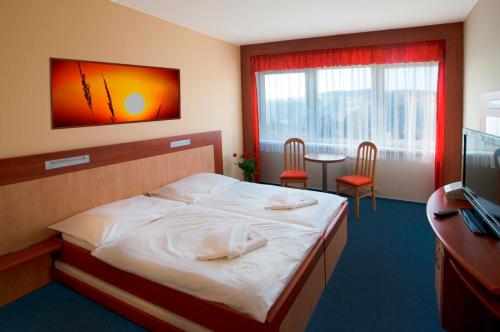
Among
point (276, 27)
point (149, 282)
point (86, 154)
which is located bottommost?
point (149, 282)

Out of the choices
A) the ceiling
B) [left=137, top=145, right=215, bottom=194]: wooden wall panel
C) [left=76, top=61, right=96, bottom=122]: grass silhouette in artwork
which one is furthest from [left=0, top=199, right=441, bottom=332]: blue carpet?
the ceiling

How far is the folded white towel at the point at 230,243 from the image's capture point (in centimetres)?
205

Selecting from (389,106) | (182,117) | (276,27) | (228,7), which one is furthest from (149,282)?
(389,106)

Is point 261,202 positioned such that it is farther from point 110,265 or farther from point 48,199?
point 48,199

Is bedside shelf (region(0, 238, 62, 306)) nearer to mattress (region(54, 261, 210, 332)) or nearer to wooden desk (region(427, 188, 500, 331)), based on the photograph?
mattress (region(54, 261, 210, 332))

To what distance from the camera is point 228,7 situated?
3178 mm

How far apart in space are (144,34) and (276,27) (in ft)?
5.33

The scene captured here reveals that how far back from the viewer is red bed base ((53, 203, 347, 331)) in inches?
66.4

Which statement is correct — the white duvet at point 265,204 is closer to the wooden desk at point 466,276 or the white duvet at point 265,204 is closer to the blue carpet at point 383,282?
the blue carpet at point 383,282

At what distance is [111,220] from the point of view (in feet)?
8.41

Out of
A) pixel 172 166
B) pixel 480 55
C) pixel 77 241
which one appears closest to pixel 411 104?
pixel 480 55

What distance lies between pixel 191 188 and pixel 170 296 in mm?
1651

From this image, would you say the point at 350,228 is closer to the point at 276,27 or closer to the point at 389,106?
the point at 389,106

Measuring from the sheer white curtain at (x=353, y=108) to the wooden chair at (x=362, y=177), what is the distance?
8.9 inches
